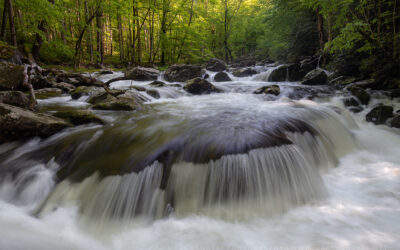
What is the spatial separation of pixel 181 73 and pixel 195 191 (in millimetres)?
10692

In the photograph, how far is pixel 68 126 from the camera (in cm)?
399

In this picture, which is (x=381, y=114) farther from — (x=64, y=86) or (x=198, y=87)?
(x=64, y=86)

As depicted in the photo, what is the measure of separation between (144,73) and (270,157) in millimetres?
10890

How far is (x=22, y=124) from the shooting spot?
133 inches

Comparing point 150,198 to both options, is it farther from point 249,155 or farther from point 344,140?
point 344,140

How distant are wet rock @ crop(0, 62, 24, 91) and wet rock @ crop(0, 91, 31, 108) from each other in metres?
1.62

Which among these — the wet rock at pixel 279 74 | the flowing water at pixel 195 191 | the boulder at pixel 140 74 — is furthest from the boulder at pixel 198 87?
the flowing water at pixel 195 191

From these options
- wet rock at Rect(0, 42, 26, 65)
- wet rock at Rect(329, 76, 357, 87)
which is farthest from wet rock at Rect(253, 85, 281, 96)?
wet rock at Rect(0, 42, 26, 65)

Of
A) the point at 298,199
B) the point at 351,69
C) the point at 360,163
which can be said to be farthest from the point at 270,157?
the point at 351,69

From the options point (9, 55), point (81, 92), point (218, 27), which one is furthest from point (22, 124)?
Result: point (218, 27)

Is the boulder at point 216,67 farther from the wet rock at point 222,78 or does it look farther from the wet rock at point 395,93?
the wet rock at point 395,93

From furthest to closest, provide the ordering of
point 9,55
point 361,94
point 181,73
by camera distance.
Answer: point 181,73
point 9,55
point 361,94

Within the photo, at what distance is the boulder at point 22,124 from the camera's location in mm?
3168

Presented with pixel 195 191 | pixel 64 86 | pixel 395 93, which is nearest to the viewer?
pixel 195 191
